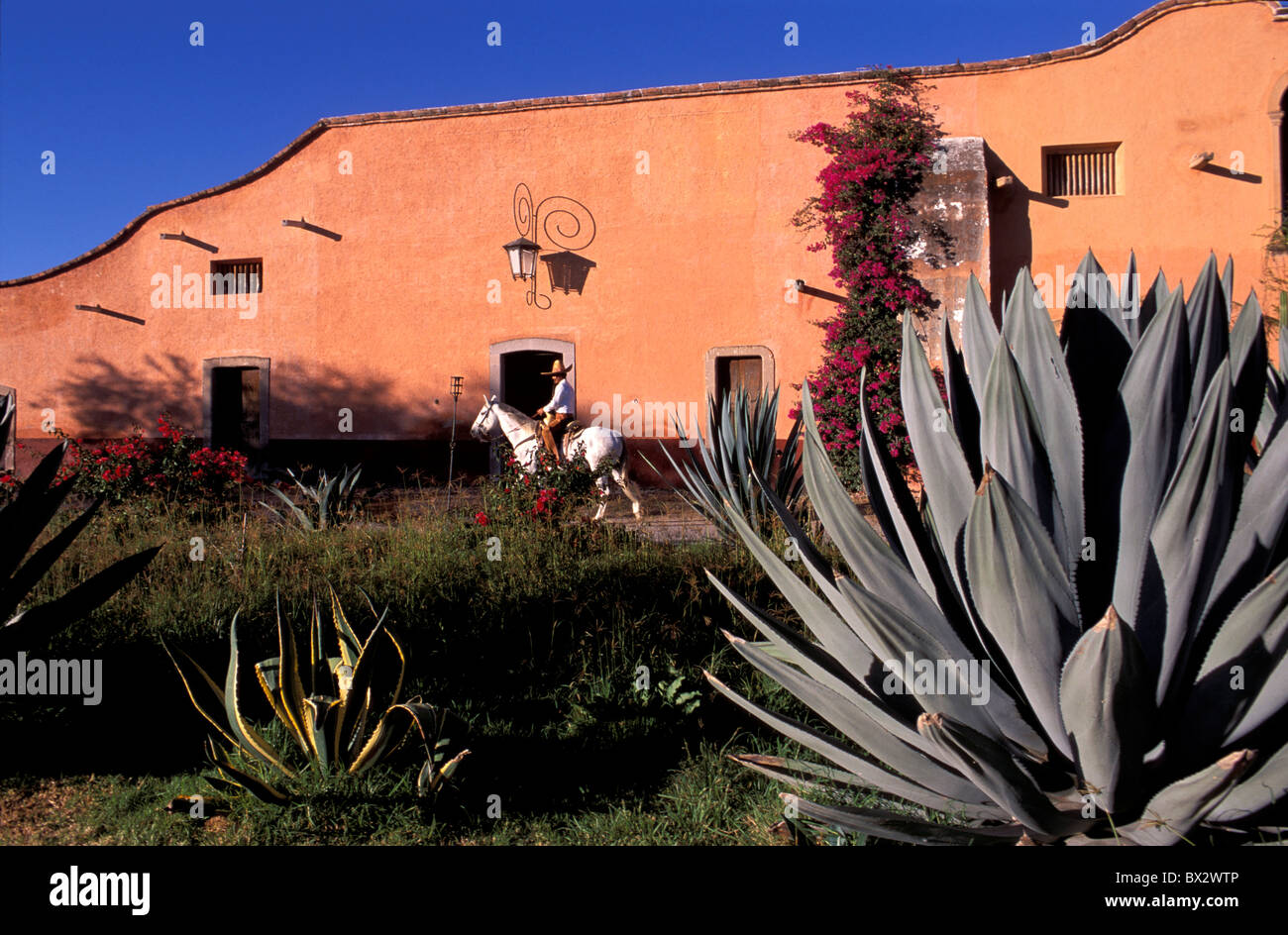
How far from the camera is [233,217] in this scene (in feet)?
44.8

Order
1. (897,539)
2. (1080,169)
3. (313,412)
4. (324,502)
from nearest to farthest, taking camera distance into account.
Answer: (897,539)
(324,502)
(1080,169)
(313,412)

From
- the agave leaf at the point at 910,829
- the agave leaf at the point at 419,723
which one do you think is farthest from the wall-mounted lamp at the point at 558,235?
the agave leaf at the point at 910,829

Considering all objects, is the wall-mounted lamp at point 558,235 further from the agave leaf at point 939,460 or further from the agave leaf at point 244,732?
the agave leaf at point 939,460

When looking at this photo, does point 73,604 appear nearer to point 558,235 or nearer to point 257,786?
point 257,786

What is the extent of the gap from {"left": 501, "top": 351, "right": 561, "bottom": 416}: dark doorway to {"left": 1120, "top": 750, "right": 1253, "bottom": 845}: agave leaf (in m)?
11.7

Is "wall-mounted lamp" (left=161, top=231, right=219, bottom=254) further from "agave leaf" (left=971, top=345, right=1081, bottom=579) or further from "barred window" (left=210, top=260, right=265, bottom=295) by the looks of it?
"agave leaf" (left=971, top=345, right=1081, bottom=579)

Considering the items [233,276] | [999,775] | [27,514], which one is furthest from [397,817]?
[233,276]

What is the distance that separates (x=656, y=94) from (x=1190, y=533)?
1192 cm

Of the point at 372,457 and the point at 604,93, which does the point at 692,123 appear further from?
the point at 372,457

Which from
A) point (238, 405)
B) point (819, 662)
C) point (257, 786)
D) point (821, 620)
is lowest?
point (257, 786)

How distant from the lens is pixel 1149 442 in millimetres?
1589

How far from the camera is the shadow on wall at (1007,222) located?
11.1 meters

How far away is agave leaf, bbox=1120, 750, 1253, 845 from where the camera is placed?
136cm

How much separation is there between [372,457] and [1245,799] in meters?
12.6
